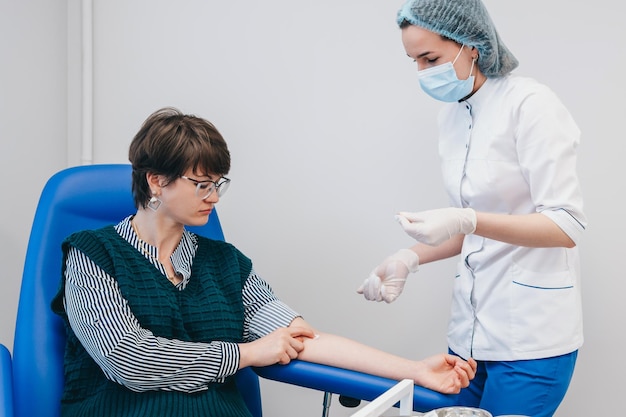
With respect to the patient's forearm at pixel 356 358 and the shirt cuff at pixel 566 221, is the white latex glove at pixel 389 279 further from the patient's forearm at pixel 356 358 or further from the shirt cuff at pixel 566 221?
the shirt cuff at pixel 566 221

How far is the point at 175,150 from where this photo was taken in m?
1.56

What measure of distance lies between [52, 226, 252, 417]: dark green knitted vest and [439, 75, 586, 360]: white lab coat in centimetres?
56

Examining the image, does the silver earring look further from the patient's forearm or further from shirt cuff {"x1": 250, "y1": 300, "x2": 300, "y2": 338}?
the patient's forearm

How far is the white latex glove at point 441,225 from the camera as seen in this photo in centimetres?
145

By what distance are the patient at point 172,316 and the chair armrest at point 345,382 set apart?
32mm

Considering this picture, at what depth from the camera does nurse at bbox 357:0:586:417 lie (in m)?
1.46

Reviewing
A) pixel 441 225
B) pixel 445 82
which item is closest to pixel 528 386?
pixel 441 225

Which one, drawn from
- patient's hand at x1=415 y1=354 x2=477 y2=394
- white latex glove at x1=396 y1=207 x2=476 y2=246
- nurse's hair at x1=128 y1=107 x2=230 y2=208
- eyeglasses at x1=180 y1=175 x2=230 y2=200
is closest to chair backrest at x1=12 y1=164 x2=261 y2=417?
nurse's hair at x1=128 y1=107 x2=230 y2=208

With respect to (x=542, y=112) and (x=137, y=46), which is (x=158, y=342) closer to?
(x=542, y=112)

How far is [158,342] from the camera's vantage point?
1476 millimetres

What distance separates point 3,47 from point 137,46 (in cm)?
42

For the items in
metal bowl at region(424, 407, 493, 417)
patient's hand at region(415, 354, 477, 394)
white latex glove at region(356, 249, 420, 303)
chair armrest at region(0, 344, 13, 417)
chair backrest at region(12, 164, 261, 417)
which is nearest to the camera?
metal bowl at region(424, 407, 493, 417)

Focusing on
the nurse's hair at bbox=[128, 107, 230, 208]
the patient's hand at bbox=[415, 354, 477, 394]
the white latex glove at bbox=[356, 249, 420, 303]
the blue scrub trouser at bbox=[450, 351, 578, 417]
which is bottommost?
the blue scrub trouser at bbox=[450, 351, 578, 417]

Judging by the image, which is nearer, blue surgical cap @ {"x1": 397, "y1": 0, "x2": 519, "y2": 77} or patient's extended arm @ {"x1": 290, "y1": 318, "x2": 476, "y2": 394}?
patient's extended arm @ {"x1": 290, "y1": 318, "x2": 476, "y2": 394}
